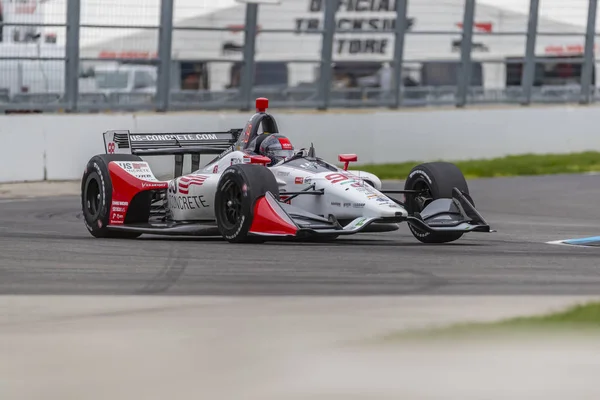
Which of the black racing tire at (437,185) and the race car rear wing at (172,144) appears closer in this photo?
the black racing tire at (437,185)

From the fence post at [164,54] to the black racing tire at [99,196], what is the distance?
22.2 ft

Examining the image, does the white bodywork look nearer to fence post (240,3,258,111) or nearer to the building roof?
the building roof

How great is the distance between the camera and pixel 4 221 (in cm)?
1318

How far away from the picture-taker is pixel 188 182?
11.4 metres

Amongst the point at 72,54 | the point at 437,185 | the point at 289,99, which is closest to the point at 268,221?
the point at 437,185

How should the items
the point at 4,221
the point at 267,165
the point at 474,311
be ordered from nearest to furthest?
1. the point at 474,311
2. the point at 267,165
3. the point at 4,221

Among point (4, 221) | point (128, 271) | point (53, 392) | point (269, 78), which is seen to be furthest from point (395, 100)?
point (53, 392)

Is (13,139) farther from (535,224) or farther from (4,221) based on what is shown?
(535,224)

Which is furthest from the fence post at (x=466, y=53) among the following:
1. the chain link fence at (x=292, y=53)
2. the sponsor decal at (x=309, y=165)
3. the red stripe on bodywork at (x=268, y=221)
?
the red stripe on bodywork at (x=268, y=221)

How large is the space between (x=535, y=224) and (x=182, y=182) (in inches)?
160

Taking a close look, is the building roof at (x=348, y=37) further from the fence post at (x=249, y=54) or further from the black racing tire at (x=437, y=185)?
the black racing tire at (x=437, y=185)

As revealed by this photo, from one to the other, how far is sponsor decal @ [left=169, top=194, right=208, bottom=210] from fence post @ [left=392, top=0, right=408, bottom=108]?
10.2 metres

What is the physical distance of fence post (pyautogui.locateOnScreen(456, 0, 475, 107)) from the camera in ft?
72.5

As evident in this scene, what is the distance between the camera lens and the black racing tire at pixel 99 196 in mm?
11734
